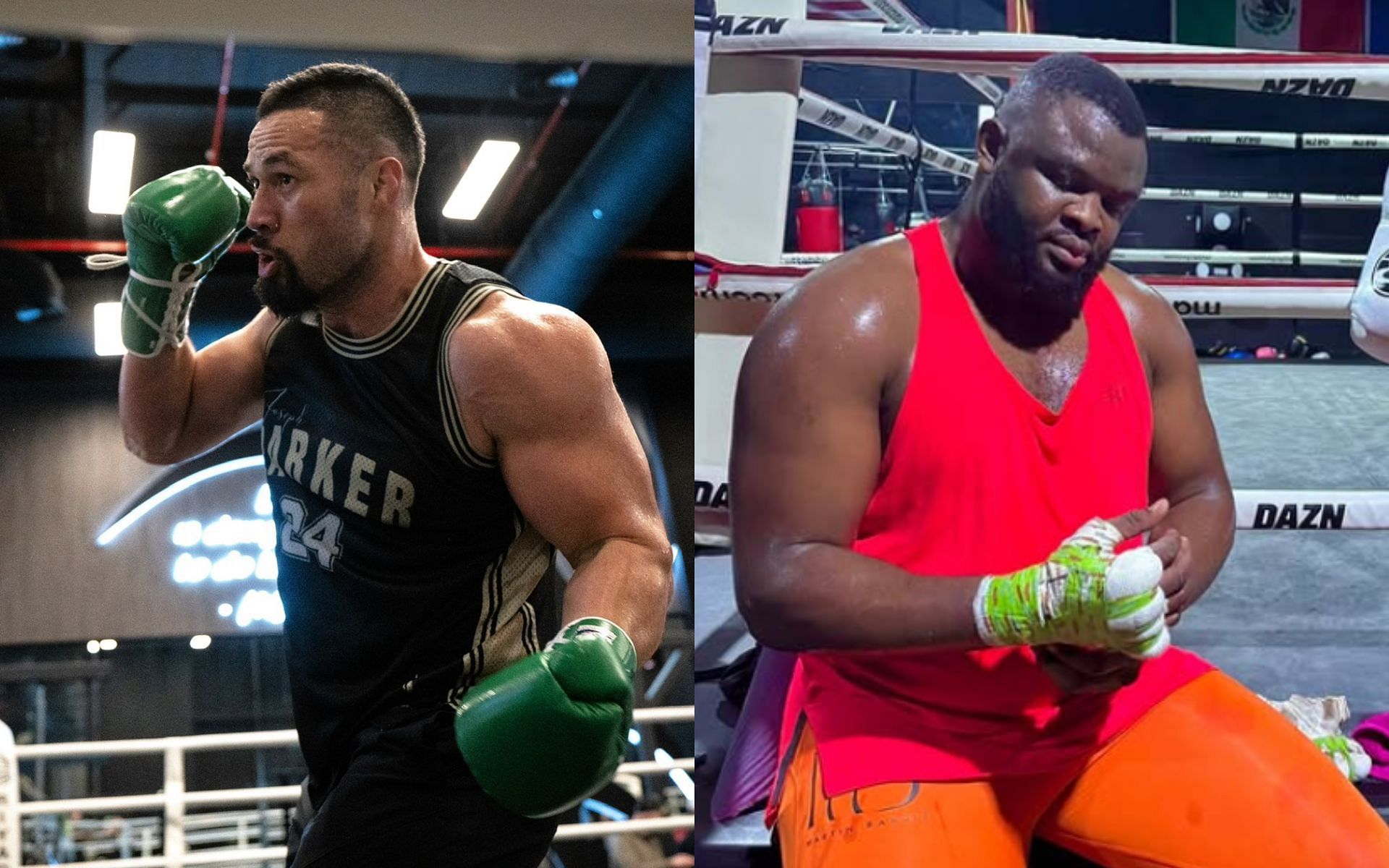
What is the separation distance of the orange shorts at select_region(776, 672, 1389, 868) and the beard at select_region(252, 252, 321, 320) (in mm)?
794

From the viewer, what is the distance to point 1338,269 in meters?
3.88

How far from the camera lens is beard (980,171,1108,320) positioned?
1478mm

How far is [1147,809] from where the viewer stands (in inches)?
53.7

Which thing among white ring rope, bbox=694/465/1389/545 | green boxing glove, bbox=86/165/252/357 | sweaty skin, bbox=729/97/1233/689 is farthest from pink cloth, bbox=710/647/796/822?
green boxing glove, bbox=86/165/252/357

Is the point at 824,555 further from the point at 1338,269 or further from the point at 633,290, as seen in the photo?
the point at 1338,269

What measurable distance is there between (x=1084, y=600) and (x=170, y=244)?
110cm

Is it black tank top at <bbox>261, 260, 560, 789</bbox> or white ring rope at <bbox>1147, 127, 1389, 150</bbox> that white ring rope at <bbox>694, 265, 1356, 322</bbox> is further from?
white ring rope at <bbox>1147, 127, 1389, 150</bbox>

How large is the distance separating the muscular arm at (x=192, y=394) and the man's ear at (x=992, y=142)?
91cm

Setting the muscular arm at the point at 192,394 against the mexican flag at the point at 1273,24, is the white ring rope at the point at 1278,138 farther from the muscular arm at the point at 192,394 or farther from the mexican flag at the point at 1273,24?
the muscular arm at the point at 192,394

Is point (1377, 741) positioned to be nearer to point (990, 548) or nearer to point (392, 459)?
point (990, 548)

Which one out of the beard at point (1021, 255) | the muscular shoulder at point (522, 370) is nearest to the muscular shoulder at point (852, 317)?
the beard at point (1021, 255)

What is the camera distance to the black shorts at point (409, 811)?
1497 millimetres

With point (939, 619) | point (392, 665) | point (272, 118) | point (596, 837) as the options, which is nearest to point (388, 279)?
point (272, 118)

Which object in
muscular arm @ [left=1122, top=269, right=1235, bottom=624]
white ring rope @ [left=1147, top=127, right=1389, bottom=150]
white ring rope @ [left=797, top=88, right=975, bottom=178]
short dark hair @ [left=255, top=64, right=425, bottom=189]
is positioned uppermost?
white ring rope @ [left=1147, top=127, right=1389, bottom=150]
